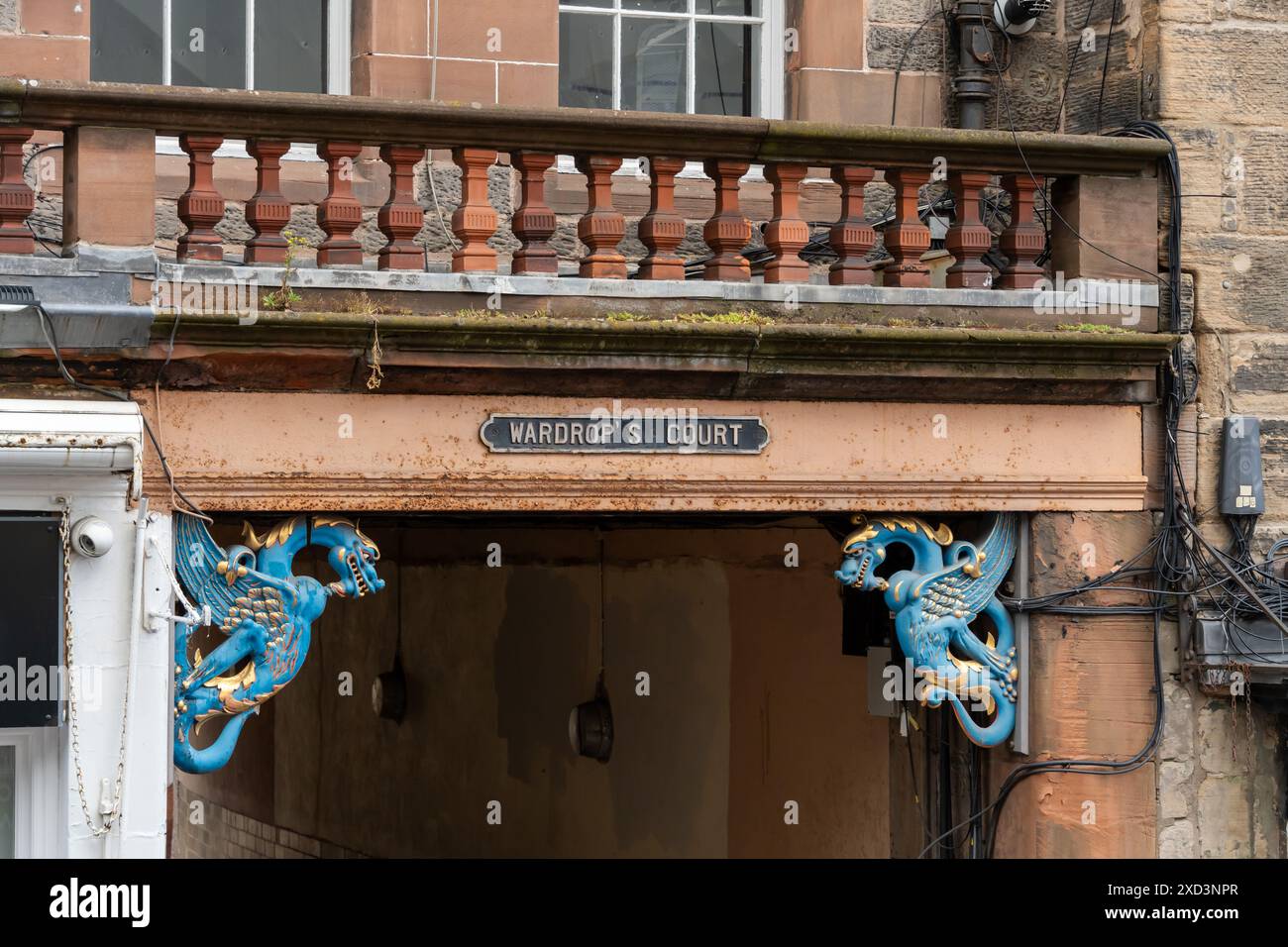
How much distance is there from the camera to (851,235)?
649cm

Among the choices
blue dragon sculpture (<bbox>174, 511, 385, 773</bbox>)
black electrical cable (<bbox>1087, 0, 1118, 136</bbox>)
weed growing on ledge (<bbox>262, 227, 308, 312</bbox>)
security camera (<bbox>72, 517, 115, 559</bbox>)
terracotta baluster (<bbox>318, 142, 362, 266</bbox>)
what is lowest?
blue dragon sculpture (<bbox>174, 511, 385, 773</bbox>)

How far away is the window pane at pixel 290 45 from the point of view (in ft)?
23.6

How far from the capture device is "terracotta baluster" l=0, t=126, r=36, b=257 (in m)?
5.64

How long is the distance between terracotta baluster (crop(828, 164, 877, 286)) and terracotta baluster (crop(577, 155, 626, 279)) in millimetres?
764

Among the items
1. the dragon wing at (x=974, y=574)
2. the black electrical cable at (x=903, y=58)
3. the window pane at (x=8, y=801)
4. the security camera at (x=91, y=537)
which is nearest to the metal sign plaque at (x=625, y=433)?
the dragon wing at (x=974, y=574)

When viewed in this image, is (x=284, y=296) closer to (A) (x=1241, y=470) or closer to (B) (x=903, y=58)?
(B) (x=903, y=58)

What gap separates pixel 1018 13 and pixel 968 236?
4.51 feet

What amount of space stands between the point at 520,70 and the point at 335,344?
1.90 metres

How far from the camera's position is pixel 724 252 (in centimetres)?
637

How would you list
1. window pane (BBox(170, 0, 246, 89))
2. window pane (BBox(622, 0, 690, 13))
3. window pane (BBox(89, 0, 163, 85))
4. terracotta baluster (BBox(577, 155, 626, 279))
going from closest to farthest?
1. terracotta baluster (BBox(577, 155, 626, 279))
2. window pane (BBox(89, 0, 163, 85))
3. window pane (BBox(170, 0, 246, 89))
4. window pane (BBox(622, 0, 690, 13))

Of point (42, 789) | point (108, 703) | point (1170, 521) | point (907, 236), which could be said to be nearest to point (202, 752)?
point (108, 703)

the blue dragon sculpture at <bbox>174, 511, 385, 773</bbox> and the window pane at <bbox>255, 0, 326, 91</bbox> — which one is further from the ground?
the window pane at <bbox>255, 0, 326, 91</bbox>

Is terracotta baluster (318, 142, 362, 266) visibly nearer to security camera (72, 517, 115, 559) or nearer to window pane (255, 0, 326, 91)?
security camera (72, 517, 115, 559)

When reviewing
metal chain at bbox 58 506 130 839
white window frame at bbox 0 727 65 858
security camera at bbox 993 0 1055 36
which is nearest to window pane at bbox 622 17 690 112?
security camera at bbox 993 0 1055 36
